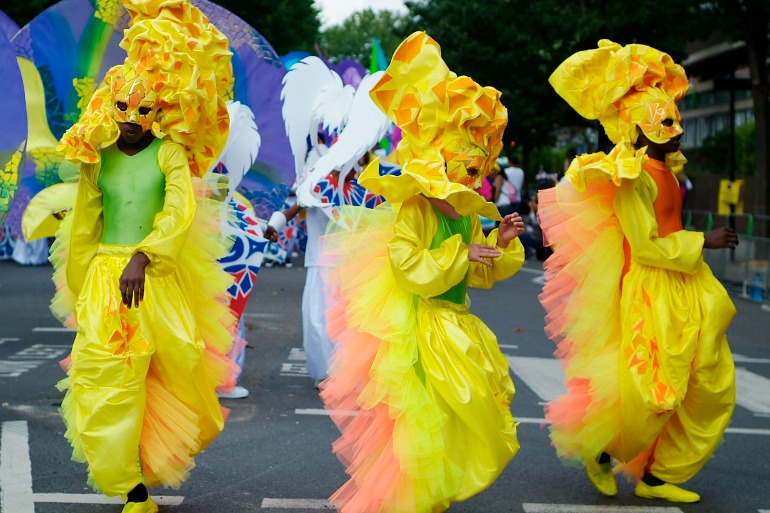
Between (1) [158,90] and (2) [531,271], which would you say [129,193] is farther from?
(2) [531,271]

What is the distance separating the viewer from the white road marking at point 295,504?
18.7 feet

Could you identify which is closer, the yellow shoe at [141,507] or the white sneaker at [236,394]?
the yellow shoe at [141,507]

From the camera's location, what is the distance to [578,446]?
6000 millimetres

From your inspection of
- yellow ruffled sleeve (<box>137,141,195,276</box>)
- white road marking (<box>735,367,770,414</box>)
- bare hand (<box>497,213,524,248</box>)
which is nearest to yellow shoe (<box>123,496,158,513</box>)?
yellow ruffled sleeve (<box>137,141,195,276</box>)

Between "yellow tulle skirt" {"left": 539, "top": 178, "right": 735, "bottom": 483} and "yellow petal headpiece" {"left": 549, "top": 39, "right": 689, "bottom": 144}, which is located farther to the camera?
"yellow petal headpiece" {"left": 549, "top": 39, "right": 689, "bottom": 144}

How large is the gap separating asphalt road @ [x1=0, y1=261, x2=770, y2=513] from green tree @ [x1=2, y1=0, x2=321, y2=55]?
14.0 meters

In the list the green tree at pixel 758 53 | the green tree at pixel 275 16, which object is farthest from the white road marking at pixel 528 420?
the green tree at pixel 275 16

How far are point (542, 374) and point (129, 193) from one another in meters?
5.09

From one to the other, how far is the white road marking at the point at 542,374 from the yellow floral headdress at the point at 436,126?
4.02 metres

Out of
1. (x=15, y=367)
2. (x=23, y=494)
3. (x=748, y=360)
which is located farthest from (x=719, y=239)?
(x=15, y=367)

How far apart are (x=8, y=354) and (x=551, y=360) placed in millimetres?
4829

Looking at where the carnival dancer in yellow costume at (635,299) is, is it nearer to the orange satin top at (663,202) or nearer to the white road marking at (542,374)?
the orange satin top at (663,202)

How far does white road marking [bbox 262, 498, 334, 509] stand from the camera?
5.70 m

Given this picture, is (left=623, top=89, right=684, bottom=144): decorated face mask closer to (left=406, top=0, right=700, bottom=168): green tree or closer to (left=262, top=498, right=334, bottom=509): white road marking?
(left=262, top=498, right=334, bottom=509): white road marking
